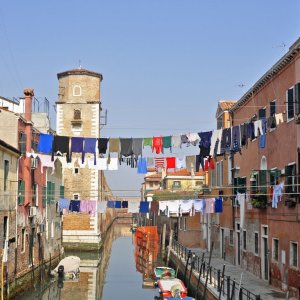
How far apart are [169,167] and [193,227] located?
20.9 metres

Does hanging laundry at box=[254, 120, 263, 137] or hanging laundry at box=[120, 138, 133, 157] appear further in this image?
hanging laundry at box=[120, 138, 133, 157]

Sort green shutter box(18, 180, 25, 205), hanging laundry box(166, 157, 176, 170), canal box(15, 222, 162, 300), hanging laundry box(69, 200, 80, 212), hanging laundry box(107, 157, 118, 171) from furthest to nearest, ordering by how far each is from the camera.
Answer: hanging laundry box(69, 200, 80, 212), canal box(15, 222, 162, 300), green shutter box(18, 180, 25, 205), hanging laundry box(107, 157, 118, 171), hanging laundry box(166, 157, 176, 170)

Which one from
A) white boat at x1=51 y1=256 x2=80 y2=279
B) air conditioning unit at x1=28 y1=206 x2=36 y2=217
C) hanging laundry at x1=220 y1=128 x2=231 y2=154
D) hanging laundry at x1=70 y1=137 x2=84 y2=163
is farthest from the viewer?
white boat at x1=51 y1=256 x2=80 y2=279

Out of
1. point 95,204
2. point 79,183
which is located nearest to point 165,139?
point 95,204

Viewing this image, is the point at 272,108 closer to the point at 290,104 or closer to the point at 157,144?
the point at 290,104

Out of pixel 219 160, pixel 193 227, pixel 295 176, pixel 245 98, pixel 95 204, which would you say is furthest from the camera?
pixel 193 227

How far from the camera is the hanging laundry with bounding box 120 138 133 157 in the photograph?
2378cm

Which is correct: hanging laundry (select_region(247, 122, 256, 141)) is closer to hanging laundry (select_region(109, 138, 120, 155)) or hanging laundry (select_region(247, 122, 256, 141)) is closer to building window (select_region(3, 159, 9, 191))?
hanging laundry (select_region(109, 138, 120, 155))

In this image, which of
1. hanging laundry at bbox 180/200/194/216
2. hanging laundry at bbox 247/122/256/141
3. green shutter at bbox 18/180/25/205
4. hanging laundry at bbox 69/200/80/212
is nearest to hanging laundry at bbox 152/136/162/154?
hanging laundry at bbox 247/122/256/141

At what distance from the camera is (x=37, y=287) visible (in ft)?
95.7

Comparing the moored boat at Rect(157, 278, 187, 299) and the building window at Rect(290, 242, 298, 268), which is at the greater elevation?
the building window at Rect(290, 242, 298, 268)

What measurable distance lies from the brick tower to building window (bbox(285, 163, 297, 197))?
29.4m

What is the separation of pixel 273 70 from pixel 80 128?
101 ft

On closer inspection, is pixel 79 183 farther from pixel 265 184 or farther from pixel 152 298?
pixel 265 184
